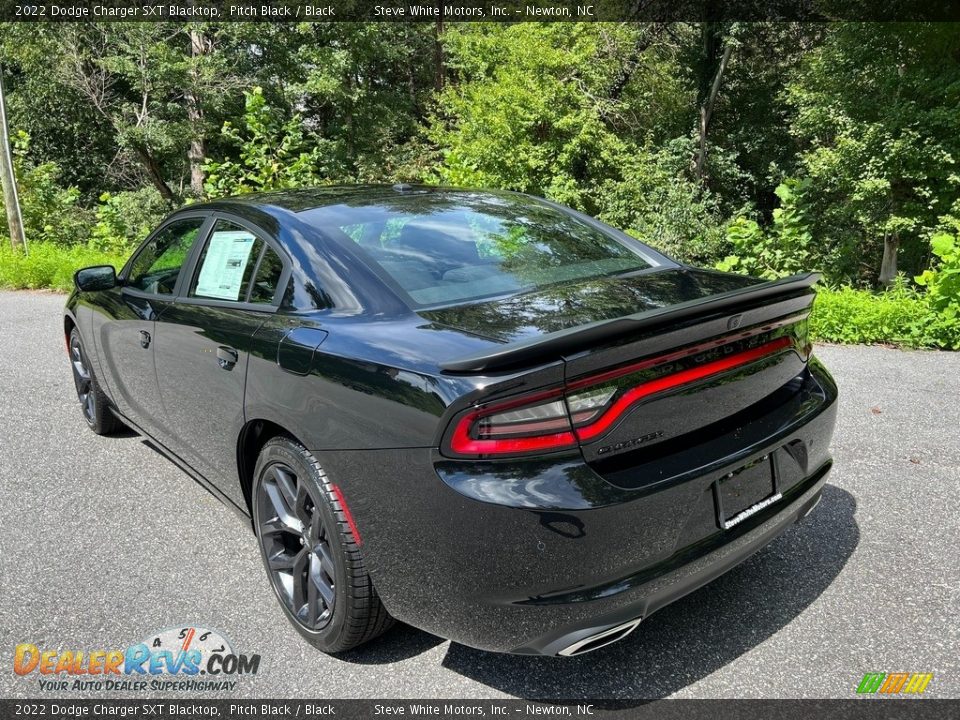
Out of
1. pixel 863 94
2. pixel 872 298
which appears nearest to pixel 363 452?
pixel 872 298

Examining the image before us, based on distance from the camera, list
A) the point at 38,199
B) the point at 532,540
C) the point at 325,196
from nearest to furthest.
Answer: the point at 532,540 → the point at 325,196 → the point at 38,199

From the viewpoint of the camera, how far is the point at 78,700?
7.45 feet

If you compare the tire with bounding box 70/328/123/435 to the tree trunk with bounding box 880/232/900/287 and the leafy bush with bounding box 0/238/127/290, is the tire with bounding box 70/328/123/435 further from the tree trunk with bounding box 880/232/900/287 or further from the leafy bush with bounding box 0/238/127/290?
the tree trunk with bounding box 880/232/900/287

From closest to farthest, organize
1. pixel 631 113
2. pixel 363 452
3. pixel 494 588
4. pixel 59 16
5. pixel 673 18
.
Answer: pixel 494 588, pixel 363 452, pixel 59 16, pixel 631 113, pixel 673 18

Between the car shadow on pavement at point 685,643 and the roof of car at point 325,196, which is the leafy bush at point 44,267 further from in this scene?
the car shadow on pavement at point 685,643

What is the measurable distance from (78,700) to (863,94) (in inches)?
854

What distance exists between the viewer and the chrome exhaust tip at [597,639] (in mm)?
1886

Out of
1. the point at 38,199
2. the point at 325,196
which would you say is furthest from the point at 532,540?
the point at 38,199

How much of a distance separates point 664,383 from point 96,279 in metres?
3.32

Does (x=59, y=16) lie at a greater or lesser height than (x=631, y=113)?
greater

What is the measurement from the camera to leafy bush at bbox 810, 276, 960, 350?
21.0 feet

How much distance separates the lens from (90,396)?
4695 mm

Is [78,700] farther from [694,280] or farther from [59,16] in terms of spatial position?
[59,16]

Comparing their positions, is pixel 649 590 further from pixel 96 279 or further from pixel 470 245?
pixel 96 279
